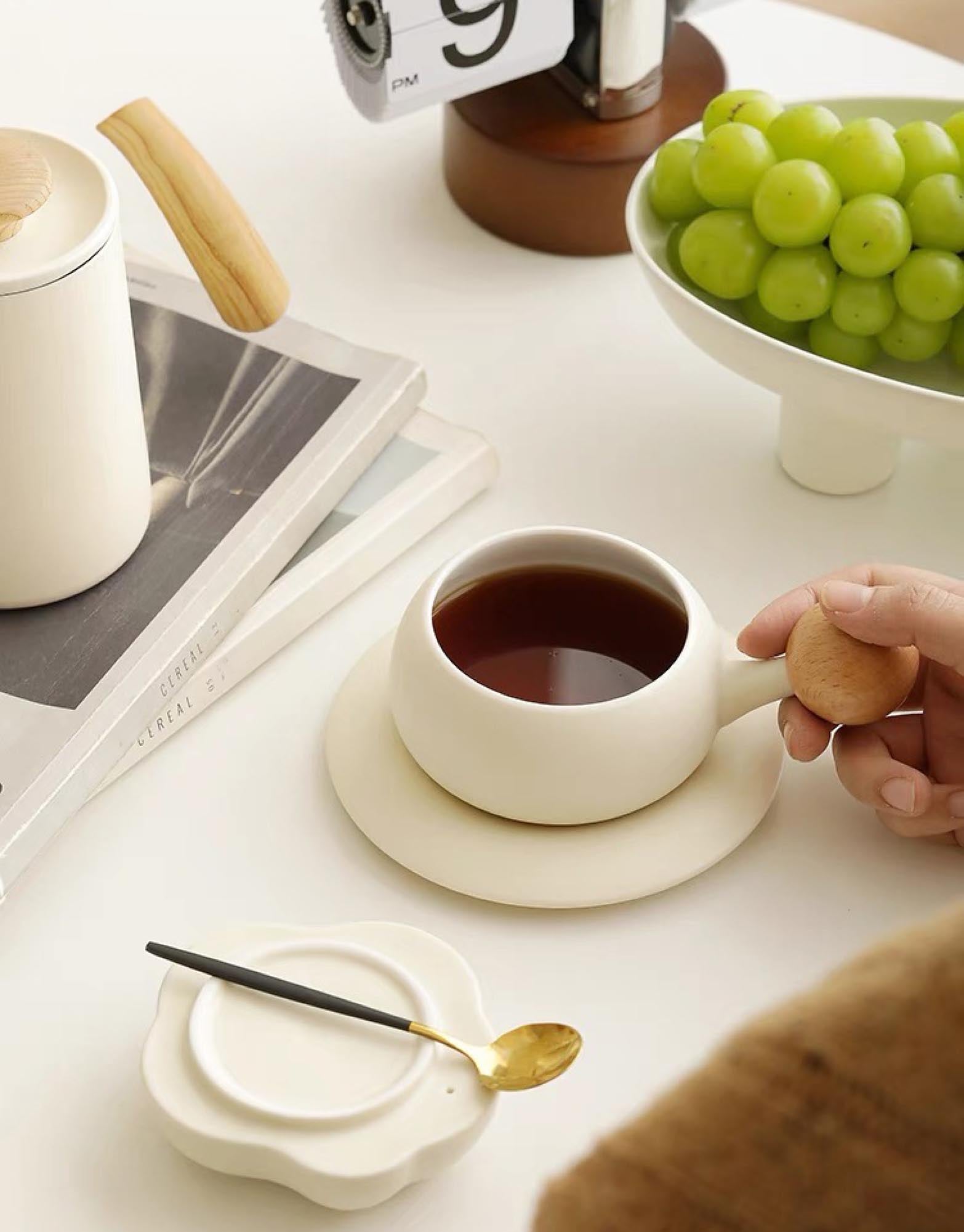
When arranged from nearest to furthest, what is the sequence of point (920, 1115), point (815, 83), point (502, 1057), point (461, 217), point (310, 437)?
point (920, 1115) → point (502, 1057) → point (310, 437) → point (461, 217) → point (815, 83)

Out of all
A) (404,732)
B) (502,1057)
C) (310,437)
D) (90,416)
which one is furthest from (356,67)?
(502,1057)

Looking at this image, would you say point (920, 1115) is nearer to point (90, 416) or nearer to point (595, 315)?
point (90, 416)

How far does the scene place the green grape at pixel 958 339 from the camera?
82cm

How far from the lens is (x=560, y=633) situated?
0.69 metres

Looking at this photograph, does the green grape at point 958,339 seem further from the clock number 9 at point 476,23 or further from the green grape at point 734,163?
the clock number 9 at point 476,23

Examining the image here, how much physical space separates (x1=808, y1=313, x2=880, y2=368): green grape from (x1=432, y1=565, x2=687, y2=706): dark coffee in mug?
217 millimetres

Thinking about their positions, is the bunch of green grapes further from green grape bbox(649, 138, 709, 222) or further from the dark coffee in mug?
the dark coffee in mug

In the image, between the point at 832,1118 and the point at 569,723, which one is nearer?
the point at 832,1118

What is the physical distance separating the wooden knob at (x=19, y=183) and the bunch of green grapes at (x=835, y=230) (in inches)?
14.0

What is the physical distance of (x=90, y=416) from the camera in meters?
0.69

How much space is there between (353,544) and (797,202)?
282mm

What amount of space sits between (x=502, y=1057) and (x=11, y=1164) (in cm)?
18

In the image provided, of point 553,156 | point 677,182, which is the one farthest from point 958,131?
point 553,156

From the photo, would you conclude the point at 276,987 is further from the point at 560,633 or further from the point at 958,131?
the point at 958,131
